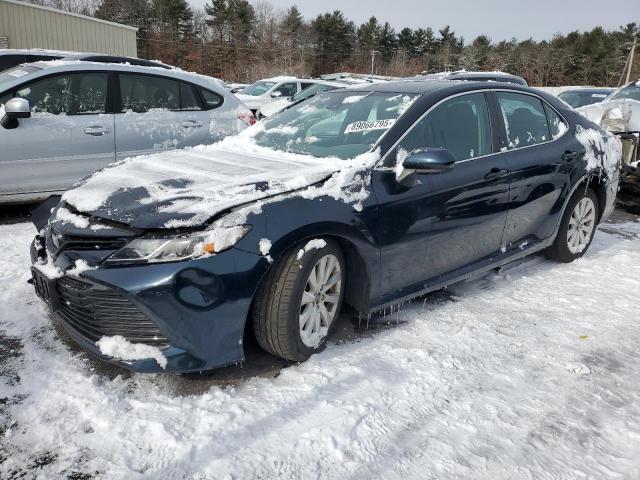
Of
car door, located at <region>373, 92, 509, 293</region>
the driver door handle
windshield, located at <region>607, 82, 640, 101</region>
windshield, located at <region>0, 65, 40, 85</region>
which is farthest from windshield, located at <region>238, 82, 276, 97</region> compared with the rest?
car door, located at <region>373, 92, 509, 293</region>

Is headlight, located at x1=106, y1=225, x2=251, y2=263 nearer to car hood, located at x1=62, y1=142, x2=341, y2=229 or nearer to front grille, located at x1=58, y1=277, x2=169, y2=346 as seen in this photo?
car hood, located at x1=62, y1=142, x2=341, y2=229

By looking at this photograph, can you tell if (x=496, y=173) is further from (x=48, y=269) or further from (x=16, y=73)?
(x=16, y=73)

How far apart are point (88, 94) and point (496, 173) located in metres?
4.21

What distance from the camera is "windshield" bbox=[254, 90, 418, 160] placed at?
11.3 ft

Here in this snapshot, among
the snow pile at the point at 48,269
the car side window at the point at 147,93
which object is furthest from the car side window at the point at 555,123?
the car side window at the point at 147,93

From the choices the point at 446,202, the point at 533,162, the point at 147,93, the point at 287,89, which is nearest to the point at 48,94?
the point at 147,93

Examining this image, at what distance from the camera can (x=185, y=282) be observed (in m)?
2.45

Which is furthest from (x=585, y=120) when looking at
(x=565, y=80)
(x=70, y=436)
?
(x=565, y=80)

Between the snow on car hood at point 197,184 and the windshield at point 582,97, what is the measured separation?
38.6 feet

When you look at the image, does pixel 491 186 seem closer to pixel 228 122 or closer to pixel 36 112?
pixel 228 122

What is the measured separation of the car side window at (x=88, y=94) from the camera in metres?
5.59

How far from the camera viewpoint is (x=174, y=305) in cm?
244

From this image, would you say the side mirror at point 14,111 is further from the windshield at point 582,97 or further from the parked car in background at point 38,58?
the windshield at point 582,97

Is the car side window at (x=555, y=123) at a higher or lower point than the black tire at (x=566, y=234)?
higher
